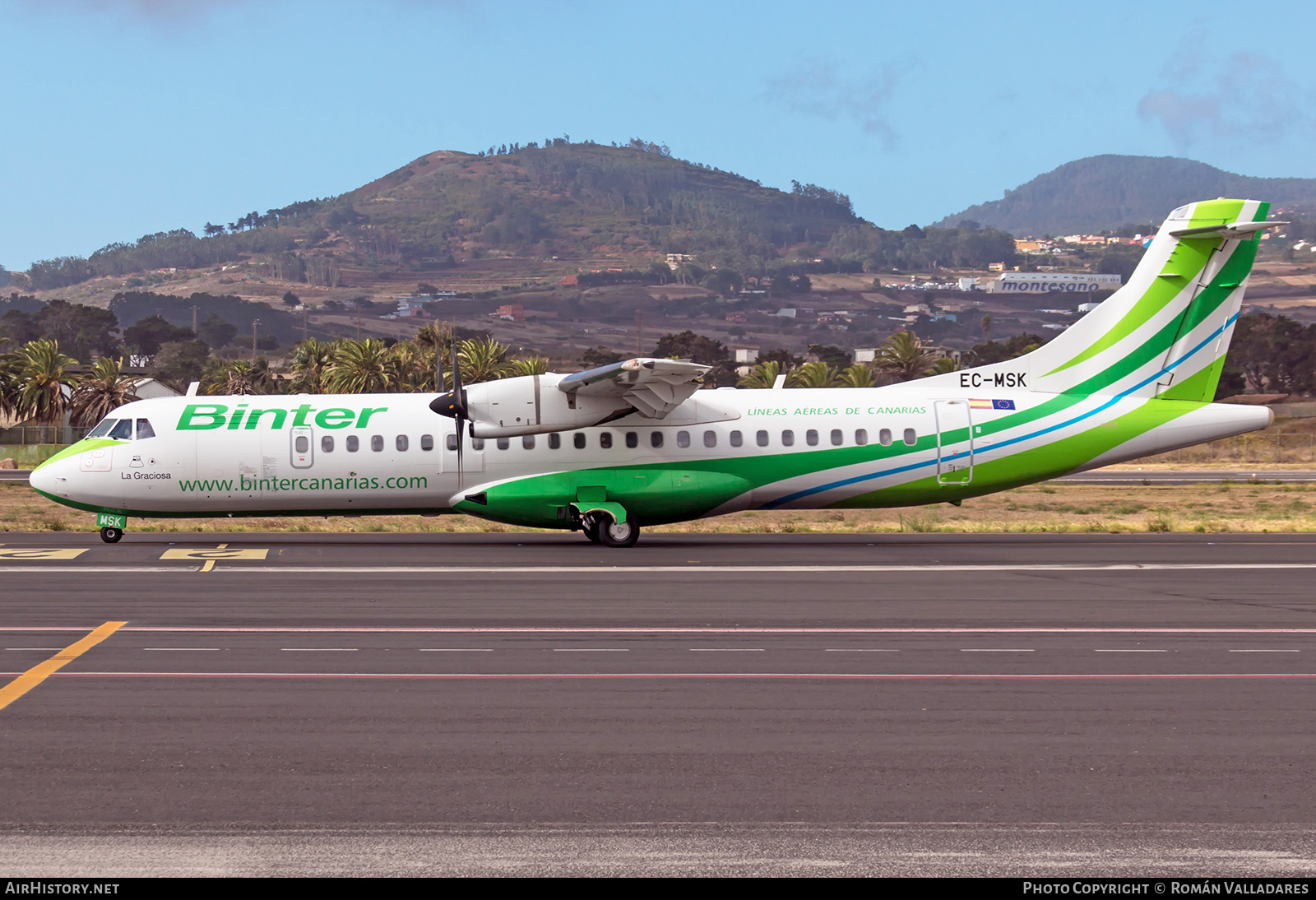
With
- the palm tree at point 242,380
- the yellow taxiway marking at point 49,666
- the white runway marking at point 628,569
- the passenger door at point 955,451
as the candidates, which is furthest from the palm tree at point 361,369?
the yellow taxiway marking at point 49,666

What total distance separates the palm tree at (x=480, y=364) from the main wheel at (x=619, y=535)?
50.8 metres

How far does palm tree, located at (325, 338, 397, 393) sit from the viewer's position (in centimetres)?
7812

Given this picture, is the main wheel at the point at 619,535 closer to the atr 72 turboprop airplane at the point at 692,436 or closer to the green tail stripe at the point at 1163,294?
the atr 72 turboprop airplane at the point at 692,436

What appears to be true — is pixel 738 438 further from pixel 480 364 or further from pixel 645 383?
pixel 480 364

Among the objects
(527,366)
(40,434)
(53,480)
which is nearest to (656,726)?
(53,480)

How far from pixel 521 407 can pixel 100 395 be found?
204ft

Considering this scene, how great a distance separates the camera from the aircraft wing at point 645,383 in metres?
23.8

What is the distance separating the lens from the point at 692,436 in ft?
85.4

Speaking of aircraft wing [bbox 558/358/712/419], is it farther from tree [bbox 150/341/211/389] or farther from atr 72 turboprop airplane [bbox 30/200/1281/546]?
tree [bbox 150/341/211/389]

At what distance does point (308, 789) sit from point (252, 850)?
1.18 meters

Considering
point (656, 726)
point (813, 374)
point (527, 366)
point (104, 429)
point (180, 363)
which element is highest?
point (180, 363)
